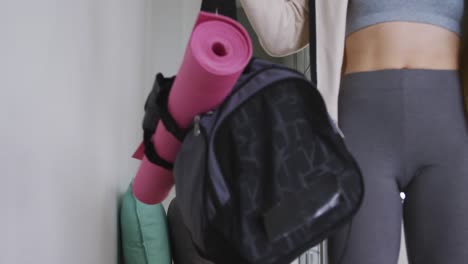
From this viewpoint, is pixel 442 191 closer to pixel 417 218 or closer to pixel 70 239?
pixel 417 218

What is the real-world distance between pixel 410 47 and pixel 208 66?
572 millimetres

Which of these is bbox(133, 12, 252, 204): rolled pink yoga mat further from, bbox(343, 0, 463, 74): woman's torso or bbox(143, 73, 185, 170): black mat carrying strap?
bbox(343, 0, 463, 74): woman's torso

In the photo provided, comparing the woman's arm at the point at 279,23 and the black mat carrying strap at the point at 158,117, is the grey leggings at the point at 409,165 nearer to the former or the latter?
the woman's arm at the point at 279,23

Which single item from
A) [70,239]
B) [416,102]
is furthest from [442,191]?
[70,239]

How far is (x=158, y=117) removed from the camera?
68 cm

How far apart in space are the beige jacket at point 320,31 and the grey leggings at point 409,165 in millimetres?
49

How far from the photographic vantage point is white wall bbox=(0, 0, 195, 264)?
0.61 meters

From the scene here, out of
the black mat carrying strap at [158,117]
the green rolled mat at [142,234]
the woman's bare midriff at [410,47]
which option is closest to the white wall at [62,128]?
the green rolled mat at [142,234]

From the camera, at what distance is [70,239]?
86 cm

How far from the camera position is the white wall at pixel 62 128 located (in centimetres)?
61

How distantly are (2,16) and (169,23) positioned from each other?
6.06 ft

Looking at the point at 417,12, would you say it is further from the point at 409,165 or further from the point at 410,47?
the point at 409,165

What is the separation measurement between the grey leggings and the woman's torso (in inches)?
0.9

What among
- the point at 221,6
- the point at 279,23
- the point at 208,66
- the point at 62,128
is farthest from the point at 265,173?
the point at 279,23
